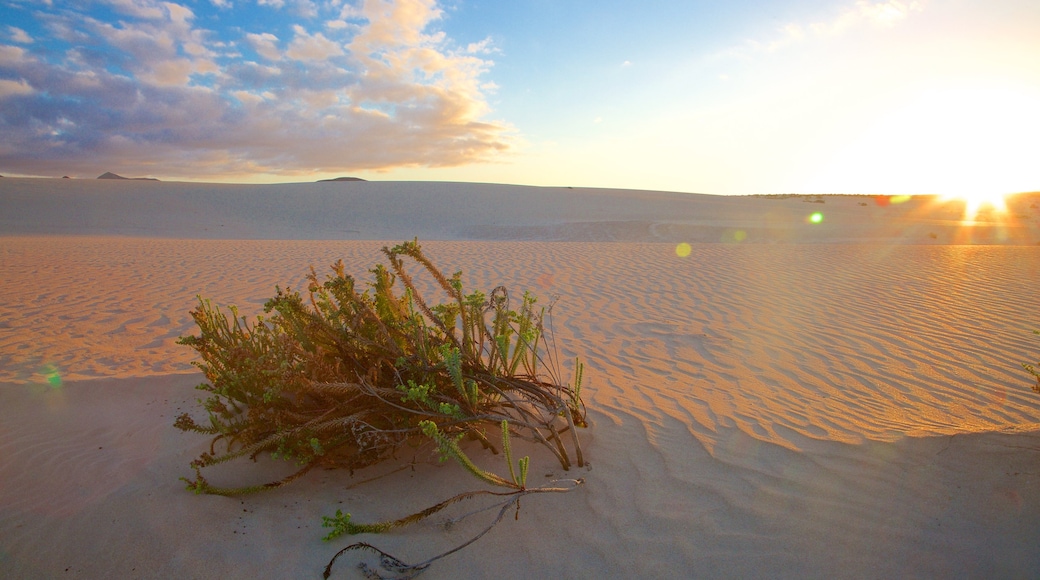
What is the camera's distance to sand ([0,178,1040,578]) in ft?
7.62

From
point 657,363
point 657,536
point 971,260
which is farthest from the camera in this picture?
point 971,260

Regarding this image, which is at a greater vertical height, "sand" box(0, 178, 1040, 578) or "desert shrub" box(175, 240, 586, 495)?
"desert shrub" box(175, 240, 586, 495)

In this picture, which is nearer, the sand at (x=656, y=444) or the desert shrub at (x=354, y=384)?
the sand at (x=656, y=444)

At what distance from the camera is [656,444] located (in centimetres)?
326

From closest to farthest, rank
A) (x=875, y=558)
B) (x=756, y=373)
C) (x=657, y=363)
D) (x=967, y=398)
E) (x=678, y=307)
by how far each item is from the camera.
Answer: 1. (x=875, y=558)
2. (x=967, y=398)
3. (x=756, y=373)
4. (x=657, y=363)
5. (x=678, y=307)

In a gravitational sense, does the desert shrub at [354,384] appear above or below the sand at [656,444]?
above

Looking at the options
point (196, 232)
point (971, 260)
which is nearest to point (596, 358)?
point (971, 260)

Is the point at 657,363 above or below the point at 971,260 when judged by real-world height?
below

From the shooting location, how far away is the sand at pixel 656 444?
2.32 meters

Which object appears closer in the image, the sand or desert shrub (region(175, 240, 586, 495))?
the sand

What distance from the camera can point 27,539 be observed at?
233 cm

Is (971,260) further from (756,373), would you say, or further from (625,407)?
(625,407)

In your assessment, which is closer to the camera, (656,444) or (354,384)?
(354,384)

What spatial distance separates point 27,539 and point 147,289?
6.91m
